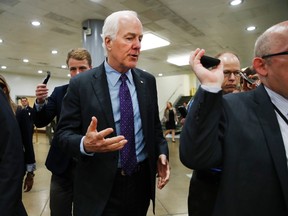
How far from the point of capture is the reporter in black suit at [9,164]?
135cm

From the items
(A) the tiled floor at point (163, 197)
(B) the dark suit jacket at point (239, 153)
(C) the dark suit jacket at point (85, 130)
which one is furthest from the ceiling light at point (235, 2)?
(B) the dark suit jacket at point (239, 153)

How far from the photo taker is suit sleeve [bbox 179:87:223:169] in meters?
0.91

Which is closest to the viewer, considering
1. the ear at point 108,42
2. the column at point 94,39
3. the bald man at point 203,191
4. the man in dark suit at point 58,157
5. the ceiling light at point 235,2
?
the ear at point 108,42

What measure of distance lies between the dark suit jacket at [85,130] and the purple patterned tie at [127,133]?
64mm

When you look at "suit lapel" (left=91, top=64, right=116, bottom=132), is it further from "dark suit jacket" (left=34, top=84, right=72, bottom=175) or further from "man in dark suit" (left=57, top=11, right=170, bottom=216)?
"dark suit jacket" (left=34, top=84, right=72, bottom=175)

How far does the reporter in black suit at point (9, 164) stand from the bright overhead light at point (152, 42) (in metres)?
6.05

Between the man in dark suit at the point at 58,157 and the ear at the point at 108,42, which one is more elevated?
the ear at the point at 108,42

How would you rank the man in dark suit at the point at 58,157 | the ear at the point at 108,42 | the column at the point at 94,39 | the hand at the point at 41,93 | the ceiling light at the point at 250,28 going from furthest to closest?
the ceiling light at the point at 250,28
the column at the point at 94,39
the hand at the point at 41,93
the man in dark suit at the point at 58,157
the ear at the point at 108,42

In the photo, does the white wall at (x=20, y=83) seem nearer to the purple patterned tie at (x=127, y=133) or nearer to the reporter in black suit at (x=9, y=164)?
the reporter in black suit at (x=9, y=164)

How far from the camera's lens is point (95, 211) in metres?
Answer: 1.31

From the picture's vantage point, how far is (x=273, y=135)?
3.28 feet

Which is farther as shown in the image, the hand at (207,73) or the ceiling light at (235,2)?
the ceiling light at (235,2)

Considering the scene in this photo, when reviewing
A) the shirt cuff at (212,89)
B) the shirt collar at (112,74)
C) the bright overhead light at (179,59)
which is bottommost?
the shirt cuff at (212,89)

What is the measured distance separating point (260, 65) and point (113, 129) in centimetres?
82
